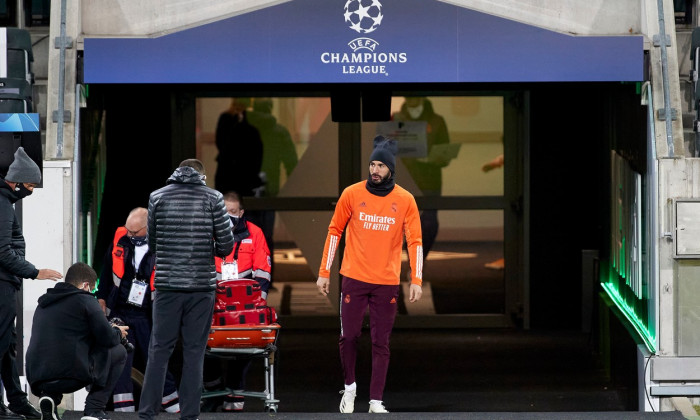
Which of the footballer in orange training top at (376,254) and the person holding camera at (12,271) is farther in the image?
the footballer in orange training top at (376,254)

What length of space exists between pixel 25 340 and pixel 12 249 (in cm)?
137

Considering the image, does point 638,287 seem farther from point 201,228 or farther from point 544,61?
point 201,228

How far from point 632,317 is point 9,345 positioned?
5.03 meters

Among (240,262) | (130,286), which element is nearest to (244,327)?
(240,262)

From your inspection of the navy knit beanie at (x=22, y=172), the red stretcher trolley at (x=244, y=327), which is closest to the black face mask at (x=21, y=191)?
the navy knit beanie at (x=22, y=172)

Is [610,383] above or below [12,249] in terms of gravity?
below

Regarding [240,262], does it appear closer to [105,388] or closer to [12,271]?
[105,388]

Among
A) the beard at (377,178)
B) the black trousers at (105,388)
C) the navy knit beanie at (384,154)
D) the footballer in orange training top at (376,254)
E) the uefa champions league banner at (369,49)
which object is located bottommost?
the black trousers at (105,388)

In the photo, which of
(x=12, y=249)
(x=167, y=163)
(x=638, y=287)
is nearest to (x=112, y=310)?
(x=12, y=249)

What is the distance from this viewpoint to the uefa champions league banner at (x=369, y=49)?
970 cm

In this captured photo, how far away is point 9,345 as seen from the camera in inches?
328

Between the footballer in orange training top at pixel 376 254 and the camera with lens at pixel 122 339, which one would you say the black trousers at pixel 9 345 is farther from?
the footballer in orange training top at pixel 376 254

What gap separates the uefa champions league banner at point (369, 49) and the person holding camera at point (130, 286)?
122 centimetres

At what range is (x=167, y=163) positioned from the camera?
14336 millimetres
